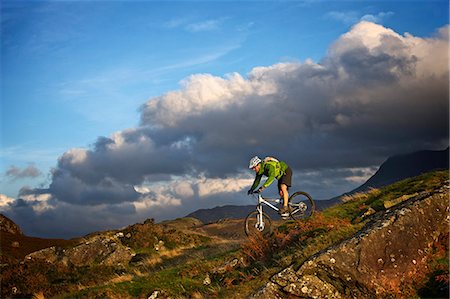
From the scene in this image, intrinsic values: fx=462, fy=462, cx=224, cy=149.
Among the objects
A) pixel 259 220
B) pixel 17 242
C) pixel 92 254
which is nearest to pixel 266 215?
pixel 259 220

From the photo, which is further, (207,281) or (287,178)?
(287,178)

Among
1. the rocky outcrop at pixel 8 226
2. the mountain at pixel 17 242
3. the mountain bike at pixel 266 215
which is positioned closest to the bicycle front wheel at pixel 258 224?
the mountain bike at pixel 266 215

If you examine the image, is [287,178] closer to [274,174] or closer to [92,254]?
[274,174]

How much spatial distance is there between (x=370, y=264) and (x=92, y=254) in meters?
24.6

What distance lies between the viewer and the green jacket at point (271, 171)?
72.4 feet

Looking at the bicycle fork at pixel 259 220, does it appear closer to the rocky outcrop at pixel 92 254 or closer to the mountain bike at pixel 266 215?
the mountain bike at pixel 266 215

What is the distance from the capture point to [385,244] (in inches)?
609

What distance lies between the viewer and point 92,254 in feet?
113

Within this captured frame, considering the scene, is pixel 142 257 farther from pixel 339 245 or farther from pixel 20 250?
pixel 339 245

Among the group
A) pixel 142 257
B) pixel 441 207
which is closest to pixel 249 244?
pixel 441 207

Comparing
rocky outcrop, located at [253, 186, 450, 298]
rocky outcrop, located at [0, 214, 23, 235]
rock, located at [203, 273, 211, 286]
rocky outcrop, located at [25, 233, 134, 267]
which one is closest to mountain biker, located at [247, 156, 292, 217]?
rock, located at [203, 273, 211, 286]

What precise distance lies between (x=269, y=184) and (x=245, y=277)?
16.5 feet

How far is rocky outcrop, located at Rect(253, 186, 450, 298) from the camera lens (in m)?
14.7

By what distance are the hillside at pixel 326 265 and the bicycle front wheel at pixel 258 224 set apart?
1.00 meters
